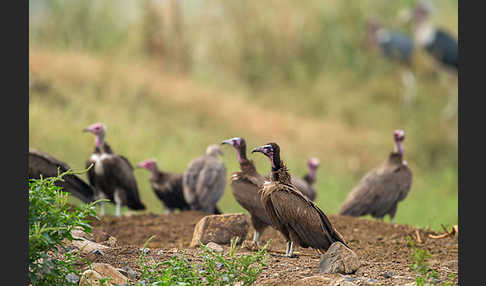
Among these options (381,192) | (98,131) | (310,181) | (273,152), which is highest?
(98,131)

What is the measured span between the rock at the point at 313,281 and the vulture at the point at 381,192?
4267 mm

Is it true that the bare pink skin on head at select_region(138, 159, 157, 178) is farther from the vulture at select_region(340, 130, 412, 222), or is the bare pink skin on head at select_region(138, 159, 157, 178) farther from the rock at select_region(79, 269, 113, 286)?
the rock at select_region(79, 269, 113, 286)

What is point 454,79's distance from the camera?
17578 millimetres

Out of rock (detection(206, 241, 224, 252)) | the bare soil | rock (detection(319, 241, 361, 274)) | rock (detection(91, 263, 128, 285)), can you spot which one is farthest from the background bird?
rock (detection(91, 263, 128, 285))

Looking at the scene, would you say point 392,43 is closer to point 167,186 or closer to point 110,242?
point 167,186

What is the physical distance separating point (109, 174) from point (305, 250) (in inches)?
140

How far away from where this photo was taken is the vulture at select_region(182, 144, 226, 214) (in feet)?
28.6

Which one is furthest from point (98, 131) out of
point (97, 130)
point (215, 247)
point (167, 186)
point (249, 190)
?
point (215, 247)

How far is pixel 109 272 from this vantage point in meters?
4.70

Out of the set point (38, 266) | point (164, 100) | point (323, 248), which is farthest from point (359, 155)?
point (38, 266)

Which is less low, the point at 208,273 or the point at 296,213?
the point at 296,213

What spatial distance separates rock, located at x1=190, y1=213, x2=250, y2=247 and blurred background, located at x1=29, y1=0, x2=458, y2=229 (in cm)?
584

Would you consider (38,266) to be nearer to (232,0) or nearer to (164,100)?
(164,100)
